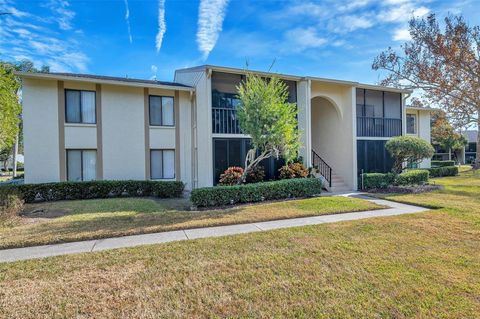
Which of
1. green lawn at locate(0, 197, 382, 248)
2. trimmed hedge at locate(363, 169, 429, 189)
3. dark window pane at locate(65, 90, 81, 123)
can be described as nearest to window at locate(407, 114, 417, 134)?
trimmed hedge at locate(363, 169, 429, 189)

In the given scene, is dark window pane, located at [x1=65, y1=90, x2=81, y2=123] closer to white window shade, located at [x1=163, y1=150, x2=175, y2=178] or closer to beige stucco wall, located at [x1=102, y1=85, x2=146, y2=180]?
beige stucco wall, located at [x1=102, y1=85, x2=146, y2=180]

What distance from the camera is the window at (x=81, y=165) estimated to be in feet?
40.0

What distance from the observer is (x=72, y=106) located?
39.9ft

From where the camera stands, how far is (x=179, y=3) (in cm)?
1059

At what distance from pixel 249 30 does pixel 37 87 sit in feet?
33.7

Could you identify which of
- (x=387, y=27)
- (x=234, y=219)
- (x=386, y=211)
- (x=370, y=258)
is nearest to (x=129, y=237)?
(x=234, y=219)

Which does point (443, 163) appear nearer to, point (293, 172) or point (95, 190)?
point (293, 172)

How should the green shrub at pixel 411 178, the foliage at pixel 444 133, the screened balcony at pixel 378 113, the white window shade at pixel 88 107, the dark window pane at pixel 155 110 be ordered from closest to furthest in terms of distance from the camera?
the white window shade at pixel 88 107 < the green shrub at pixel 411 178 < the dark window pane at pixel 155 110 < the screened balcony at pixel 378 113 < the foliage at pixel 444 133

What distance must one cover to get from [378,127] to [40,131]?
18320 millimetres

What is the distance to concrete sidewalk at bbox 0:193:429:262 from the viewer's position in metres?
4.95

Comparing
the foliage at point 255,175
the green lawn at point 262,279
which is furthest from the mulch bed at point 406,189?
the green lawn at point 262,279

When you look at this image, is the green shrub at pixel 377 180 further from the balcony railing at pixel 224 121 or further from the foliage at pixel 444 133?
the foliage at pixel 444 133

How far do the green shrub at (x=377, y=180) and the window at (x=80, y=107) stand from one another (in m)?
14.3

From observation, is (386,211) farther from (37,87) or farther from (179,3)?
(37,87)
